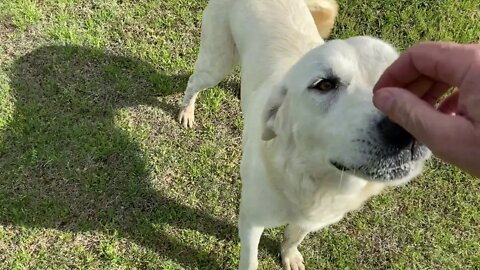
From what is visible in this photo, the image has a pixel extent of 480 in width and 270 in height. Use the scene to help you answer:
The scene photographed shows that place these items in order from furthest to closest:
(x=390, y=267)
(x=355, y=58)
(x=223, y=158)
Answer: (x=223, y=158) < (x=390, y=267) < (x=355, y=58)

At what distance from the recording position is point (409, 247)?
400 centimetres

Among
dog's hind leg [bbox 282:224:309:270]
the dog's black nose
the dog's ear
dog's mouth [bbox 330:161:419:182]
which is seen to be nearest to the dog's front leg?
dog's hind leg [bbox 282:224:309:270]

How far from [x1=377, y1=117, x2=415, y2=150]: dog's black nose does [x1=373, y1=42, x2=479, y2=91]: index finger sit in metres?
0.14

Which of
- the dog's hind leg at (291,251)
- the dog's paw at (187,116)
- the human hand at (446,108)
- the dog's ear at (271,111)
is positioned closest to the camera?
the human hand at (446,108)

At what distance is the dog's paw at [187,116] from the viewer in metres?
4.34

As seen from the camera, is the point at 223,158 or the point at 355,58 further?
the point at 223,158

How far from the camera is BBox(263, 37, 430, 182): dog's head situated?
2.06m

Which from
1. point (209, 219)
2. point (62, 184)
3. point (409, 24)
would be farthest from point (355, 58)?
point (409, 24)

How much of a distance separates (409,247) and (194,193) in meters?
1.55

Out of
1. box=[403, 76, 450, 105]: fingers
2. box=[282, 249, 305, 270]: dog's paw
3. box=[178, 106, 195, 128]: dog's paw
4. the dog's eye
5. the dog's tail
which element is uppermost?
box=[403, 76, 450, 105]: fingers

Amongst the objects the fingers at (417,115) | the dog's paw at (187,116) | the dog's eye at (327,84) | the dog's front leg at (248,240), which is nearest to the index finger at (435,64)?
the fingers at (417,115)

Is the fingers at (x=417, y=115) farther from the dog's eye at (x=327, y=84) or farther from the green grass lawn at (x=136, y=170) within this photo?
the green grass lawn at (x=136, y=170)

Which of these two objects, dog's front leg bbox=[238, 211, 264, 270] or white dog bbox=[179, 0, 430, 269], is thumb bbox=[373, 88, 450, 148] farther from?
dog's front leg bbox=[238, 211, 264, 270]

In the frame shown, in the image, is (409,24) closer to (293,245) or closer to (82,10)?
(293,245)
